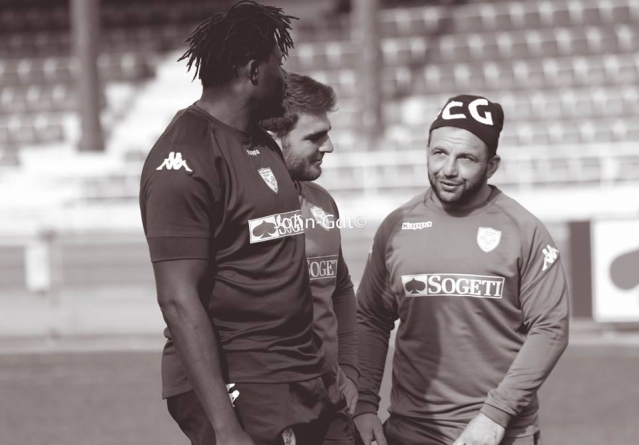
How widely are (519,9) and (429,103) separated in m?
2.95

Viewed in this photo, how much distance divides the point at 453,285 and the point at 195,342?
45.1 inches

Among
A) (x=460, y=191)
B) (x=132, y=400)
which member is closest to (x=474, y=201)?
(x=460, y=191)

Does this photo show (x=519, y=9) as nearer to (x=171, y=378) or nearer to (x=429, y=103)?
(x=429, y=103)

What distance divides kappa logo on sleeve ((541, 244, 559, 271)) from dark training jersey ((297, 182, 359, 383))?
66 cm

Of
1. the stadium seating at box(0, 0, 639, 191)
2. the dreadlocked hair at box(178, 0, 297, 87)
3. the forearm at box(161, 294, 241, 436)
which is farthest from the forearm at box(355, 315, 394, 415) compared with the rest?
the stadium seating at box(0, 0, 639, 191)

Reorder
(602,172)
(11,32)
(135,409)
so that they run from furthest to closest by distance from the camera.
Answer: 1. (11,32)
2. (602,172)
3. (135,409)

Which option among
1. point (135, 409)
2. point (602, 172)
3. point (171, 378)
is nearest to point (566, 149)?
point (602, 172)

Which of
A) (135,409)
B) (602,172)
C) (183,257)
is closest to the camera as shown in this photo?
(183,257)

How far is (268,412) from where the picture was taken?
2766 millimetres

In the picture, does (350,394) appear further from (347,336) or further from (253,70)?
(253,70)

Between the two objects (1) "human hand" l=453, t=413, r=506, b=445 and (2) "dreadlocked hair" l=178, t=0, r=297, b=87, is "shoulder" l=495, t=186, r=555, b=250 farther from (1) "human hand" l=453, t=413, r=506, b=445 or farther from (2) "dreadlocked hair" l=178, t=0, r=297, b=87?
(2) "dreadlocked hair" l=178, t=0, r=297, b=87

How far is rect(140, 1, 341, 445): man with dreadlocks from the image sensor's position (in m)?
2.62

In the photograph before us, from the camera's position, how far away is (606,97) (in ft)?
64.0

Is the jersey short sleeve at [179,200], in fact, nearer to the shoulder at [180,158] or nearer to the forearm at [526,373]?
the shoulder at [180,158]
